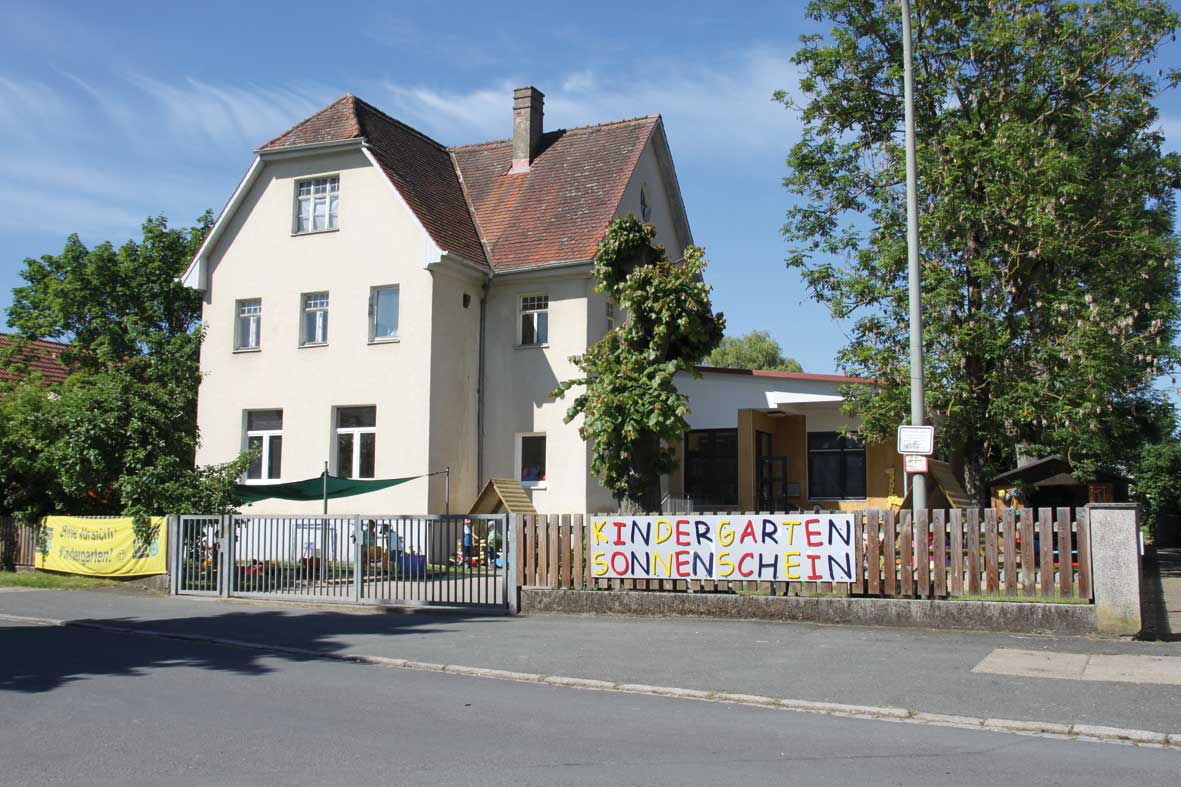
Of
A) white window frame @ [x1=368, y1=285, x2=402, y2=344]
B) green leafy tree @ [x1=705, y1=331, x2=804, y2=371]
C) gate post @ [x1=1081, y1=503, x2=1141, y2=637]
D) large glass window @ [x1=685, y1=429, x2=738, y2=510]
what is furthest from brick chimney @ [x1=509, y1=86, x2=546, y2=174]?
green leafy tree @ [x1=705, y1=331, x2=804, y2=371]

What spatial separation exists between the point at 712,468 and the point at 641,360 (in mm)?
13432

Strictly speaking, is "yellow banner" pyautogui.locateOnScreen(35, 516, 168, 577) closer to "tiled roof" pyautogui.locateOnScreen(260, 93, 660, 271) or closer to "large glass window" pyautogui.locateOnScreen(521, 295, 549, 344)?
"tiled roof" pyautogui.locateOnScreen(260, 93, 660, 271)

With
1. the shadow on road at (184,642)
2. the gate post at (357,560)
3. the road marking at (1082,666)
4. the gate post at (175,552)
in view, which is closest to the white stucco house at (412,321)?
the gate post at (175,552)

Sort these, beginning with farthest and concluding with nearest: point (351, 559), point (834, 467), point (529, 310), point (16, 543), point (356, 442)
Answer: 1. point (834, 467)
2. point (529, 310)
3. point (356, 442)
4. point (16, 543)
5. point (351, 559)

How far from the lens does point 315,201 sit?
27031mm

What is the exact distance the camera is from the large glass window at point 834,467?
29.7 m

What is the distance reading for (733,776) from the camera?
21.7 ft

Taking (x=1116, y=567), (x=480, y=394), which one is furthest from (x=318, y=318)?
(x=1116, y=567)

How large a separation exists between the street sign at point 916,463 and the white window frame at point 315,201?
16.7 meters

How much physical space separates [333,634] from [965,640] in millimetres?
7950

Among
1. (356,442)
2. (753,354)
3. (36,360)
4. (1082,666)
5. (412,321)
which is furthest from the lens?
(753,354)

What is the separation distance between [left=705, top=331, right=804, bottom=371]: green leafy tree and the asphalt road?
194ft

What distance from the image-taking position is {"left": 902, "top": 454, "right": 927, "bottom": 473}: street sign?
14430 mm

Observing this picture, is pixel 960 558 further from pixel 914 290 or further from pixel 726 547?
pixel 914 290
